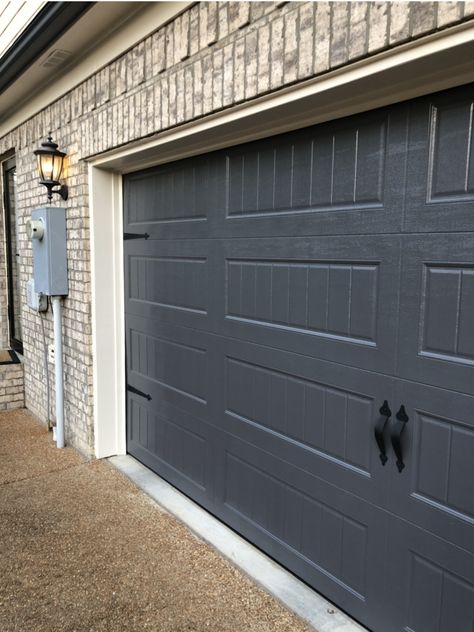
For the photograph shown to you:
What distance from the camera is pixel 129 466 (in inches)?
159

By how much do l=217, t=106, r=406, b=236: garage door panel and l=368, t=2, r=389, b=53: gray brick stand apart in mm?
316

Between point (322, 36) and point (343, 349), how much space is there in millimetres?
1272

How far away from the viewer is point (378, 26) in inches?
69.1

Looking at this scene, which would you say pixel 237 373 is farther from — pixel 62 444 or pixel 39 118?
pixel 39 118

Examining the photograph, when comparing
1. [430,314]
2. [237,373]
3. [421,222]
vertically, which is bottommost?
[237,373]

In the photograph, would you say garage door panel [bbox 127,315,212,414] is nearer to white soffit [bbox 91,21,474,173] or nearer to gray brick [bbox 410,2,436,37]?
white soffit [bbox 91,21,474,173]

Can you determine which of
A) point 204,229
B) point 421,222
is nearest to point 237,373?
→ point 204,229

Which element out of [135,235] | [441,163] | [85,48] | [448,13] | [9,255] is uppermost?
[85,48]

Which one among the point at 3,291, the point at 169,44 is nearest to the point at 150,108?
the point at 169,44

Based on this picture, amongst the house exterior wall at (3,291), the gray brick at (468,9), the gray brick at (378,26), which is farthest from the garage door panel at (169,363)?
the house exterior wall at (3,291)

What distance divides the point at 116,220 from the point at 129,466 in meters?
1.95

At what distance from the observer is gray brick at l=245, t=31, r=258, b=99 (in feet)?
7.50

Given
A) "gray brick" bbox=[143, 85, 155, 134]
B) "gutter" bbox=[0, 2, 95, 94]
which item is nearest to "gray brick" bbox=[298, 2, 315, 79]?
"gray brick" bbox=[143, 85, 155, 134]

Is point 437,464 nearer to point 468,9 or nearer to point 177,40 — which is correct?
point 468,9
